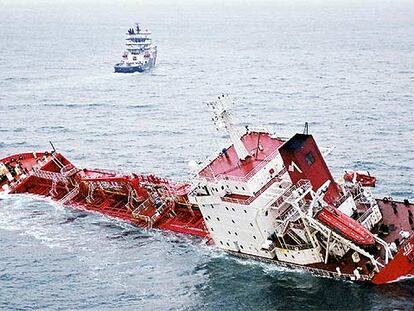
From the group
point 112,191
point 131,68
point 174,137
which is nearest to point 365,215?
point 112,191

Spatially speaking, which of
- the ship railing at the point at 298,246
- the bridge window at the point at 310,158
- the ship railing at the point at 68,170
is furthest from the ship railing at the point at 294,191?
the ship railing at the point at 68,170

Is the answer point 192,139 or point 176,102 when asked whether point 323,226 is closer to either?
point 192,139

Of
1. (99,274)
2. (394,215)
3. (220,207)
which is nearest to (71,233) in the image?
(99,274)

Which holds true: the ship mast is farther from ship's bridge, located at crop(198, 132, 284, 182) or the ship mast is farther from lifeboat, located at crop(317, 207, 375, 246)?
lifeboat, located at crop(317, 207, 375, 246)

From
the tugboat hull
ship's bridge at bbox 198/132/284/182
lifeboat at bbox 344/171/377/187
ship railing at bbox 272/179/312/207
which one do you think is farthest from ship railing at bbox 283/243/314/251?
the tugboat hull

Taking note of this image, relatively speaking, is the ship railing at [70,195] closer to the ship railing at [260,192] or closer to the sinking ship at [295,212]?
the sinking ship at [295,212]

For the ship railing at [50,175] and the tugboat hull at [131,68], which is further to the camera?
the tugboat hull at [131,68]
